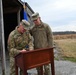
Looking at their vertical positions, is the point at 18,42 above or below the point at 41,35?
below

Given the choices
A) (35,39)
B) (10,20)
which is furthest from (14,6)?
(35,39)

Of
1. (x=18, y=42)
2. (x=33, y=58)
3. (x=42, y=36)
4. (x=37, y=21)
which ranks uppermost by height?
(x=37, y=21)

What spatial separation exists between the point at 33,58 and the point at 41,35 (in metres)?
1.47

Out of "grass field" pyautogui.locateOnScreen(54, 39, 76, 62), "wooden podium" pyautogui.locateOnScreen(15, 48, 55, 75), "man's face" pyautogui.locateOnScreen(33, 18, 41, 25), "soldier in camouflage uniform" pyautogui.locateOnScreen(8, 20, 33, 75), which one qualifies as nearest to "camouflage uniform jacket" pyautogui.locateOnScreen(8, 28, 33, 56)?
"soldier in camouflage uniform" pyautogui.locateOnScreen(8, 20, 33, 75)

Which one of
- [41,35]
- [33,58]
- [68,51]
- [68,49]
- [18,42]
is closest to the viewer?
[33,58]

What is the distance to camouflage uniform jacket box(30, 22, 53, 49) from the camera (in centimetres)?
699

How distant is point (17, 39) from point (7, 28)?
14.5 meters

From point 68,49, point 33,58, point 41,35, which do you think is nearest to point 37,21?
point 41,35

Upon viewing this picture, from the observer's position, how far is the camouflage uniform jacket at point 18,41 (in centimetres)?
655

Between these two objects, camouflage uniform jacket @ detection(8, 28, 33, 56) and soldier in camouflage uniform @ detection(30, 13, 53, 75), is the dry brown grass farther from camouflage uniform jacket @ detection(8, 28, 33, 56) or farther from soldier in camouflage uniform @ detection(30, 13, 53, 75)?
camouflage uniform jacket @ detection(8, 28, 33, 56)

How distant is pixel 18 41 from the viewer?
6641 millimetres

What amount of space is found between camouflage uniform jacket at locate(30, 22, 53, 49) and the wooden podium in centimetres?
107

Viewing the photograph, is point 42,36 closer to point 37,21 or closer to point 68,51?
point 37,21

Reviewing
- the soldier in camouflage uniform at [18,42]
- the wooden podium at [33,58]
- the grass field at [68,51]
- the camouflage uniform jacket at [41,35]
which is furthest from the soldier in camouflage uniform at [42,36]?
the grass field at [68,51]
